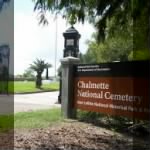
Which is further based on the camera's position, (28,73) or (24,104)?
(28,73)

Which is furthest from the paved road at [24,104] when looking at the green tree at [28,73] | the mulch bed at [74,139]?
the green tree at [28,73]

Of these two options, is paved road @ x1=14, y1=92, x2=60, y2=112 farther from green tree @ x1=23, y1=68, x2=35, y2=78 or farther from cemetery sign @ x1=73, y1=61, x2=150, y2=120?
green tree @ x1=23, y1=68, x2=35, y2=78

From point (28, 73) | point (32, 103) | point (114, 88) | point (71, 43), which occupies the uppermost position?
point (71, 43)

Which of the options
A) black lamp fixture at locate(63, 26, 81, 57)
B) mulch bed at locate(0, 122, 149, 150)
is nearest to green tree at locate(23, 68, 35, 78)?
black lamp fixture at locate(63, 26, 81, 57)

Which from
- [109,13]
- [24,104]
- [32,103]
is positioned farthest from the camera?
[32,103]

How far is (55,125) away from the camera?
12398 millimetres

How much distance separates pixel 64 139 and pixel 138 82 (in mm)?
2602

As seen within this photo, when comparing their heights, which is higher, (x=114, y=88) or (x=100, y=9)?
(x=100, y=9)

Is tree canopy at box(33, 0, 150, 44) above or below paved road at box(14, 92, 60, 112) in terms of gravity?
above

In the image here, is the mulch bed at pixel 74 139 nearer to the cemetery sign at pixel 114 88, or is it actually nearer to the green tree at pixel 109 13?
the cemetery sign at pixel 114 88

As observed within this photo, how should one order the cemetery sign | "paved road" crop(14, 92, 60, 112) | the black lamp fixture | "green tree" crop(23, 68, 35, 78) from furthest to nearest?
1. "green tree" crop(23, 68, 35, 78)
2. the black lamp fixture
3. "paved road" crop(14, 92, 60, 112)
4. the cemetery sign

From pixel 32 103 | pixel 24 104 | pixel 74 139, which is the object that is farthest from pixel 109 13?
pixel 32 103

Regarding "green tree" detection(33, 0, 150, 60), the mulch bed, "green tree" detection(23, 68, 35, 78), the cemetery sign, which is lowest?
the mulch bed

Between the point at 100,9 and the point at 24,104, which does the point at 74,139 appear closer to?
the point at 100,9
